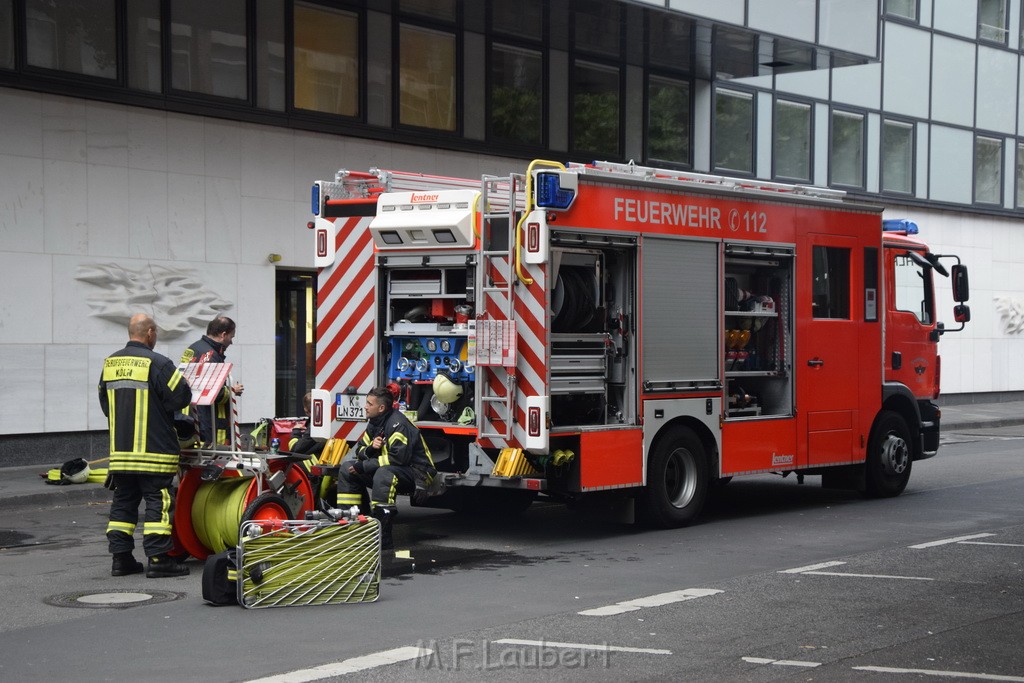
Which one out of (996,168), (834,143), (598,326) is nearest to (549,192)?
(598,326)

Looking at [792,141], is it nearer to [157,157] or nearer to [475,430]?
[157,157]

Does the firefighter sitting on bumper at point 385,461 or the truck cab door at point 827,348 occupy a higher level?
the truck cab door at point 827,348

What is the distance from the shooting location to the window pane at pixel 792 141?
26391 millimetres

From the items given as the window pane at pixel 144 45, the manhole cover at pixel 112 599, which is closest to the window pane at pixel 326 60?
the window pane at pixel 144 45

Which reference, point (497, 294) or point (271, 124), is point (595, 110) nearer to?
point (271, 124)

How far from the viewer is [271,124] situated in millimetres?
17859

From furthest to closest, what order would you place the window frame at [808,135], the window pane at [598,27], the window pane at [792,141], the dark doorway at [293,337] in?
1. the window pane at [792,141]
2. the window frame at [808,135]
3. the window pane at [598,27]
4. the dark doorway at [293,337]

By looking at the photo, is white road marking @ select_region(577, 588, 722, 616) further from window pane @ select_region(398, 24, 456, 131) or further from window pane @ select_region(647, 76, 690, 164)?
window pane @ select_region(647, 76, 690, 164)

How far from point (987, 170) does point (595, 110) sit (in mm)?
12817

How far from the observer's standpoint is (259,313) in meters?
18.0

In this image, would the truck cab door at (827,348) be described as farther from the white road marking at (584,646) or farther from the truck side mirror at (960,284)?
the white road marking at (584,646)

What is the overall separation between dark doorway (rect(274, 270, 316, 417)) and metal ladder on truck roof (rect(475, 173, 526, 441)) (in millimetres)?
8340

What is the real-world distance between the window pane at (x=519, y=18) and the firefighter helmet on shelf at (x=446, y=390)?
9465 mm

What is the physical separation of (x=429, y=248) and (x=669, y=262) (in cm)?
207
